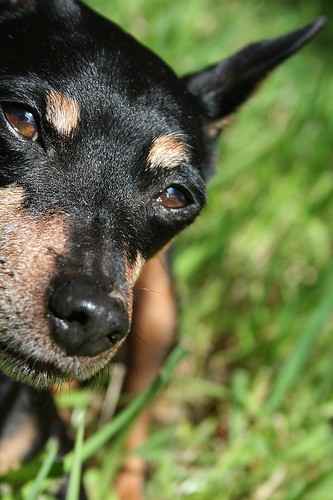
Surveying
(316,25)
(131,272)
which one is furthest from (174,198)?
(316,25)

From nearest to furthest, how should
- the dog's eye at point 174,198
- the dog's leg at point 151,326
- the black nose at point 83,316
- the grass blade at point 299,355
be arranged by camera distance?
1. the black nose at point 83,316
2. the dog's eye at point 174,198
3. the grass blade at point 299,355
4. the dog's leg at point 151,326

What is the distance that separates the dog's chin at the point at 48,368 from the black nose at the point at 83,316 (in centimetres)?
7

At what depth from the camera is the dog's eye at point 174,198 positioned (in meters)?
2.57

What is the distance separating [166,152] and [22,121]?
18.7 inches

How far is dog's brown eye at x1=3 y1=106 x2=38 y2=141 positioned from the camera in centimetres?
226

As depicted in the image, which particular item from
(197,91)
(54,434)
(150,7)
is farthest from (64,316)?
(150,7)

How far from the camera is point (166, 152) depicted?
250cm

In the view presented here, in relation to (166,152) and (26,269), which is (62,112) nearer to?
(166,152)

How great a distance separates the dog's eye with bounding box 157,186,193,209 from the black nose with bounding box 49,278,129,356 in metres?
0.57

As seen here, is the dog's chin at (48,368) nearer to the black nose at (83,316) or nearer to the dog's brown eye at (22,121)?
the black nose at (83,316)

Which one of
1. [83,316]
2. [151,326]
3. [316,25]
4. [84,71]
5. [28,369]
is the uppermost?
[316,25]

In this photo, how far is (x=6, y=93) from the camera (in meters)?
2.24

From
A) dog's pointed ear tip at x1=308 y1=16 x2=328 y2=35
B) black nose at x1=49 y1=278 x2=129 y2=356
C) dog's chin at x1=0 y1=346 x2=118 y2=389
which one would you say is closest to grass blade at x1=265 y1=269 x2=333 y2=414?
dog's pointed ear tip at x1=308 y1=16 x2=328 y2=35

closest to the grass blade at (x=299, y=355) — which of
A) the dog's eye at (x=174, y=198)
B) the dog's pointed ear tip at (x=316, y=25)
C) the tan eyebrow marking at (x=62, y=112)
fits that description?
the dog's eye at (x=174, y=198)
